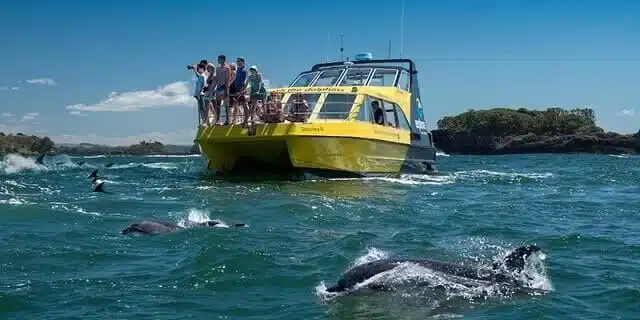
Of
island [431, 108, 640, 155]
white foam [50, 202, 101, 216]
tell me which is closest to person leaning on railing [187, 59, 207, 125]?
white foam [50, 202, 101, 216]

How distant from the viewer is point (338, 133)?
20.4 m

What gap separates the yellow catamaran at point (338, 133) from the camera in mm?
20203

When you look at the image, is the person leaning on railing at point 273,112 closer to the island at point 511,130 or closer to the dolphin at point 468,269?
the dolphin at point 468,269

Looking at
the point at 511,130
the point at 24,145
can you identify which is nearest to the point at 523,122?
the point at 511,130

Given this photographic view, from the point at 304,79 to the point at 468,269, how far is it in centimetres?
1815

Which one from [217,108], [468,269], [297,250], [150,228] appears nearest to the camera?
[468,269]

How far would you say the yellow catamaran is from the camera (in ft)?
66.3

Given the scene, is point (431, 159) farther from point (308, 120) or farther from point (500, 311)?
point (500, 311)

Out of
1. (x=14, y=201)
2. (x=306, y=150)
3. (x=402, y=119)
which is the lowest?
(x=14, y=201)

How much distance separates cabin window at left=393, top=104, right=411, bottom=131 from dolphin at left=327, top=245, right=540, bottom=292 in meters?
15.9

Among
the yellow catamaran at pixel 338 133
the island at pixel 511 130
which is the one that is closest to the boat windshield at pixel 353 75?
the yellow catamaran at pixel 338 133

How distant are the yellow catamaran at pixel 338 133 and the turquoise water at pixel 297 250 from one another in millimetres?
1430

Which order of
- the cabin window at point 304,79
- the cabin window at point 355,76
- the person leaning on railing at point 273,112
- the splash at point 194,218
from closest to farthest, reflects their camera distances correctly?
the splash at point 194,218
the person leaning on railing at point 273,112
the cabin window at point 355,76
the cabin window at point 304,79

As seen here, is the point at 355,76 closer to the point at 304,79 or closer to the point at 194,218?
the point at 304,79
